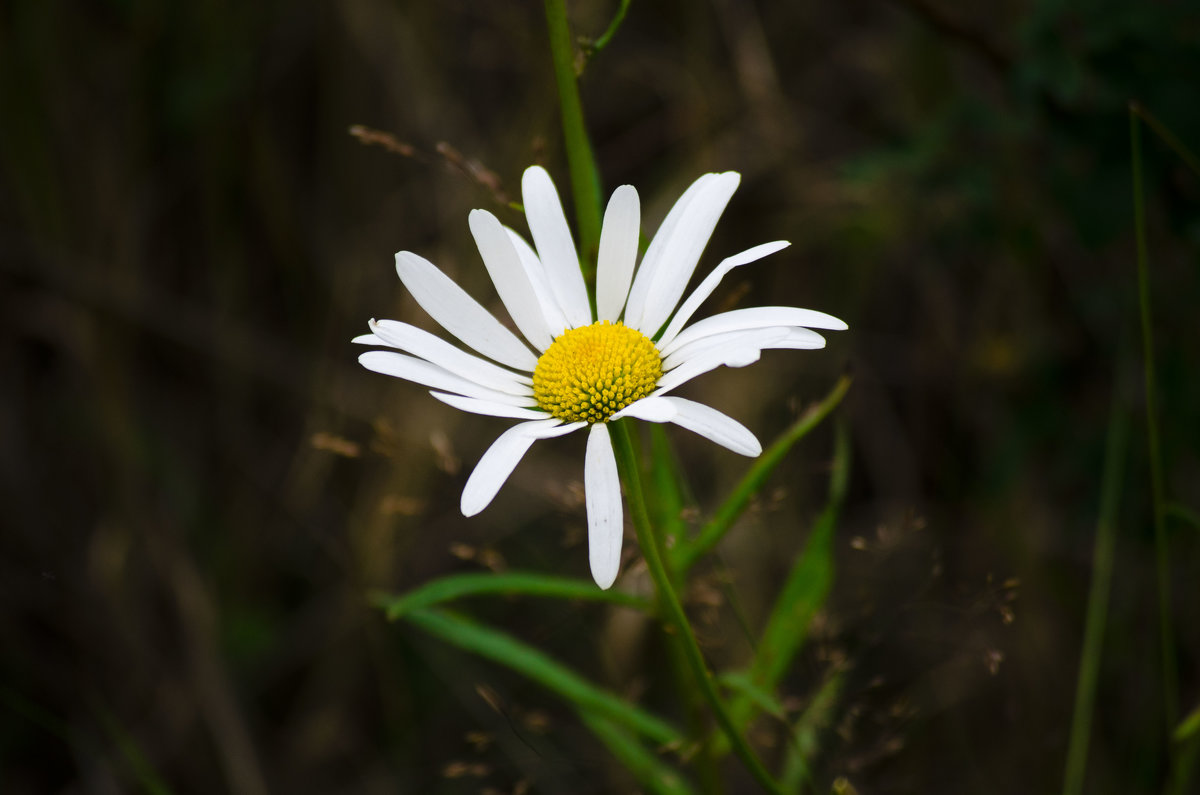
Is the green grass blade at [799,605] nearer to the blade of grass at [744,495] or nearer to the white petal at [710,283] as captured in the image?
the blade of grass at [744,495]

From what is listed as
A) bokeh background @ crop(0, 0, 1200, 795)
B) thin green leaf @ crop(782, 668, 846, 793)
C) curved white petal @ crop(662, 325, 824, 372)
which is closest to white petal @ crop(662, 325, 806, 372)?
curved white petal @ crop(662, 325, 824, 372)

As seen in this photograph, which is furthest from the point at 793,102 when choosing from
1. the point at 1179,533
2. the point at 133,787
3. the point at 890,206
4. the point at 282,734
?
the point at 133,787

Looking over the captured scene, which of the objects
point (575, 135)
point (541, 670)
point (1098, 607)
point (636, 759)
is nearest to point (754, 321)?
point (575, 135)

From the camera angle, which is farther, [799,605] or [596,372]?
[799,605]

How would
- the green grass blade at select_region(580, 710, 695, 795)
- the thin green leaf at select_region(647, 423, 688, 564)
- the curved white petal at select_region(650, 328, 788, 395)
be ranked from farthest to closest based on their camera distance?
the green grass blade at select_region(580, 710, 695, 795) → the thin green leaf at select_region(647, 423, 688, 564) → the curved white petal at select_region(650, 328, 788, 395)

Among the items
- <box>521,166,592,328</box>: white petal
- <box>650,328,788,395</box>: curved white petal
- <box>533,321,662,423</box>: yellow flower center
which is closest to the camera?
<box>650,328,788,395</box>: curved white petal

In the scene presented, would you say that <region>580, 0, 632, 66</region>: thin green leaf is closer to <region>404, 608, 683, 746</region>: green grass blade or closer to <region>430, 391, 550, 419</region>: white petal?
<region>430, 391, 550, 419</region>: white petal

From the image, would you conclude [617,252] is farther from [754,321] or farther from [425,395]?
[425,395]
